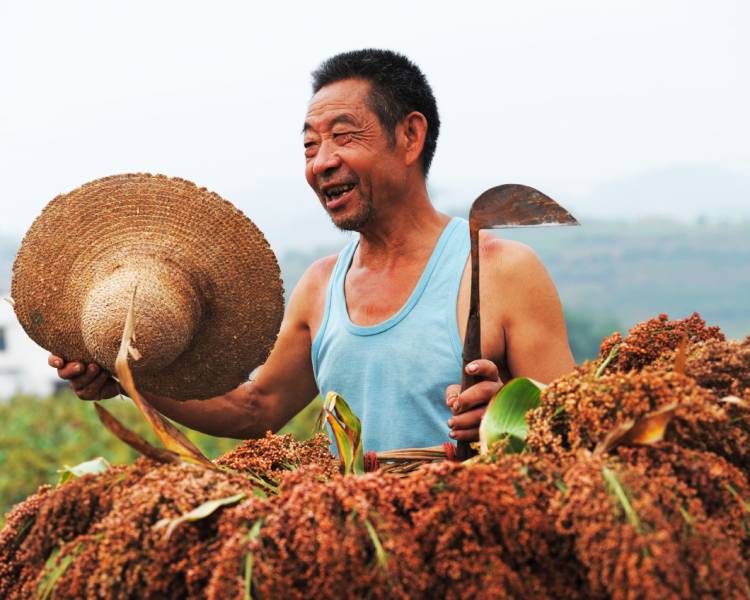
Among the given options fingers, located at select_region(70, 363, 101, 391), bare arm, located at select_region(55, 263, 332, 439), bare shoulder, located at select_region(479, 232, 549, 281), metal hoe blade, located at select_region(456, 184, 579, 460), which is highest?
metal hoe blade, located at select_region(456, 184, 579, 460)

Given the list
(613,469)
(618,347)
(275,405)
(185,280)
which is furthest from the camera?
(275,405)

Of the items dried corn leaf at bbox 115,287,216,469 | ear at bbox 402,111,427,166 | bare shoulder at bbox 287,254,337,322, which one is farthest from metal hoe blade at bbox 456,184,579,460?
bare shoulder at bbox 287,254,337,322

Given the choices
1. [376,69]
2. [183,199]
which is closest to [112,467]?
[183,199]

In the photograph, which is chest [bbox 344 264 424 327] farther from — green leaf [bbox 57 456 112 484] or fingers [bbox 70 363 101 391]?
green leaf [bbox 57 456 112 484]

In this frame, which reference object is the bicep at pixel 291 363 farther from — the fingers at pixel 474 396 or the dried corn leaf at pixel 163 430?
the dried corn leaf at pixel 163 430

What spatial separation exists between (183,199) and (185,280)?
0.21 m

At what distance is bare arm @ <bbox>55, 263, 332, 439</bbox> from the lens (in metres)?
3.17

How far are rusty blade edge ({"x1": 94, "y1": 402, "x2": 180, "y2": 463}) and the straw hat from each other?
0.63m

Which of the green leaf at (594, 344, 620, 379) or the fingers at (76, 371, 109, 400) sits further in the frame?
the fingers at (76, 371, 109, 400)

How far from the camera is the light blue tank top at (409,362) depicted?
274 cm

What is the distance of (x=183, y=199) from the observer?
249cm

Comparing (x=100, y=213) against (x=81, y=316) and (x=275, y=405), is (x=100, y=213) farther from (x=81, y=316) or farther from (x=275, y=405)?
(x=275, y=405)

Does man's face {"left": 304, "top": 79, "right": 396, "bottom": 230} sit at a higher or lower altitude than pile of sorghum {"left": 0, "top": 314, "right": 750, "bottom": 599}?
higher

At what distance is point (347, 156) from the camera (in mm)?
2807
